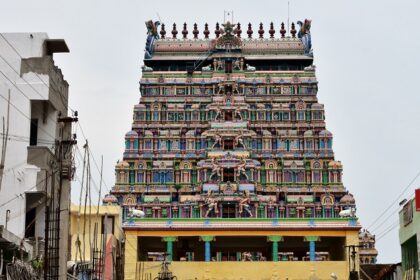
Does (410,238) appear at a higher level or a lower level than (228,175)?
lower

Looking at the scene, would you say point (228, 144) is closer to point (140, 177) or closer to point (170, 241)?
point (140, 177)

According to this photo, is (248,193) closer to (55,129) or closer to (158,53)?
(158,53)

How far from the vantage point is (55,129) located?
117 ft

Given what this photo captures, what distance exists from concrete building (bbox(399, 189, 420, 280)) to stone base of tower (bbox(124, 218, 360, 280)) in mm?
Result: 15439

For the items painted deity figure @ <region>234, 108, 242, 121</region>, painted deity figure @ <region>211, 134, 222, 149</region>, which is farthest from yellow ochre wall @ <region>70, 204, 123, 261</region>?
painted deity figure @ <region>234, 108, 242, 121</region>

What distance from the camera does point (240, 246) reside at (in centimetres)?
7506

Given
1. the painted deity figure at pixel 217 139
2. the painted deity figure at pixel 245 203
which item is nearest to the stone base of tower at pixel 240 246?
the painted deity figure at pixel 245 203

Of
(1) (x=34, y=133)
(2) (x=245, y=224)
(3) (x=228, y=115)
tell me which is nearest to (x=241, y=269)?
(2) (x=245, y=224)

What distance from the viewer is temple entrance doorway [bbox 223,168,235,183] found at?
89.6 metres

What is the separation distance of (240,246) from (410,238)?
28.2 meters

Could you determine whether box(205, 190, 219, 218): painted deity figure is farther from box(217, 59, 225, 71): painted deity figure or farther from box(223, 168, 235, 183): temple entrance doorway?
box(217, 59, 225, 71): painted deity figure

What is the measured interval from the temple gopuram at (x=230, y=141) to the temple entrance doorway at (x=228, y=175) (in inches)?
3.6

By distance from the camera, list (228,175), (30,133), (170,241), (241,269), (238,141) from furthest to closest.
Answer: (238,141) → (228,175) → (170,241) → (241,269) → (30,133)

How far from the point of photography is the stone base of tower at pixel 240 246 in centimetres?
6706
